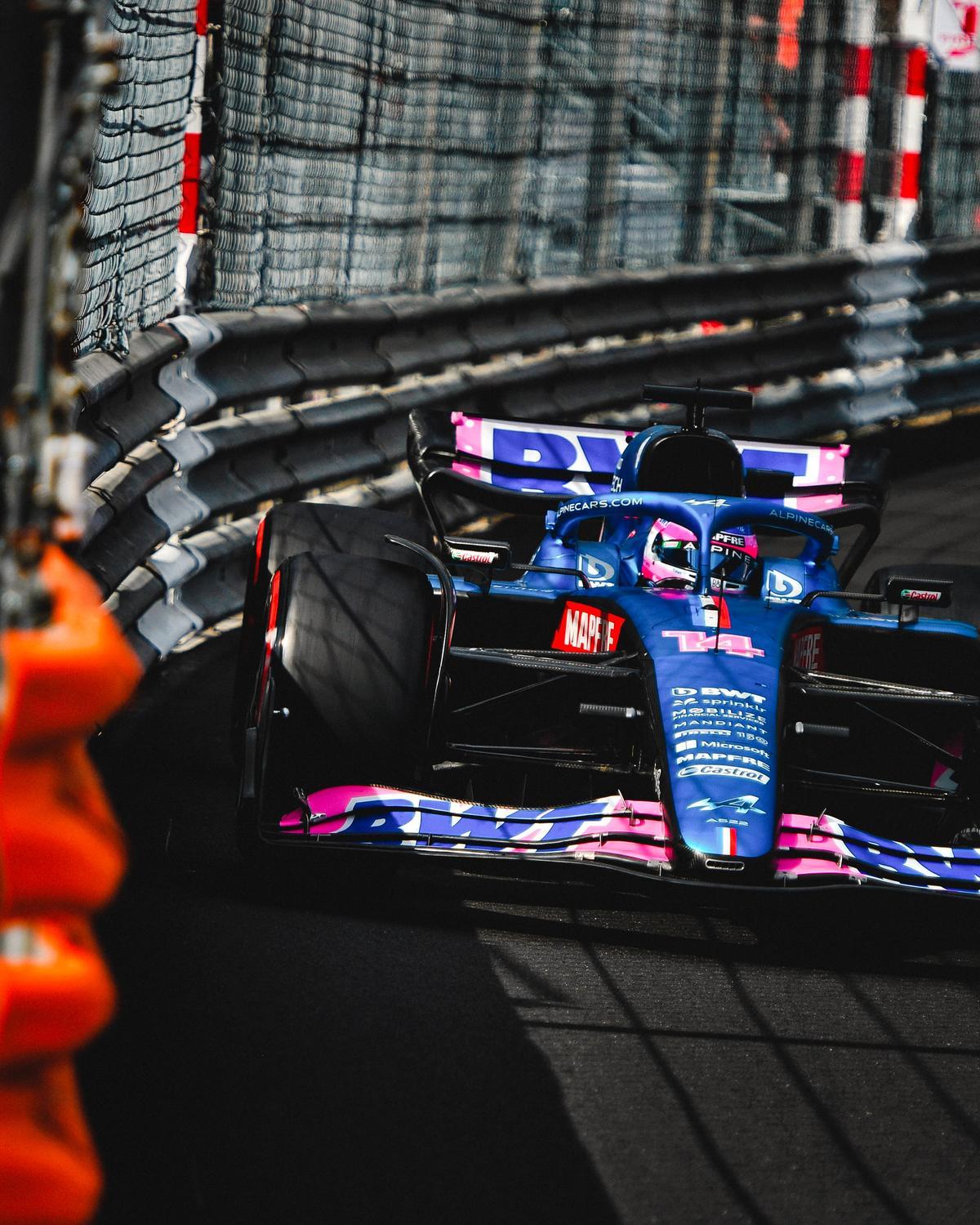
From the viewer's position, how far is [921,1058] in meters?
3.53

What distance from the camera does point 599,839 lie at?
3.87 metres

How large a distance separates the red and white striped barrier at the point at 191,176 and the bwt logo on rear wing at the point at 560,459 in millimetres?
1086

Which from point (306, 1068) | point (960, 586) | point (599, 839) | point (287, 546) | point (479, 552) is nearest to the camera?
point (306, 1068)

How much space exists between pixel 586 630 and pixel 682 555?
0.54 m

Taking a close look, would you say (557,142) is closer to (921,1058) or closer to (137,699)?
(137,699)

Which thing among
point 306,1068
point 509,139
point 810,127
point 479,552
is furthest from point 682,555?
point 810,127

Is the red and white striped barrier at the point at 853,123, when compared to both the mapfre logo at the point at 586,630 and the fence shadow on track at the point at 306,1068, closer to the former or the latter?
the mapfre logo at the point at 586,630

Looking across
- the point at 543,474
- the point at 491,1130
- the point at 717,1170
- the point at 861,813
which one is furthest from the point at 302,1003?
the point at 543,474

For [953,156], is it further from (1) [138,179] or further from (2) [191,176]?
(1) [138,179]

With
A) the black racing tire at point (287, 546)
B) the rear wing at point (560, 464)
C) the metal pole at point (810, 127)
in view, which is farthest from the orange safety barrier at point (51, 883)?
the metal pole at point (810, 127)

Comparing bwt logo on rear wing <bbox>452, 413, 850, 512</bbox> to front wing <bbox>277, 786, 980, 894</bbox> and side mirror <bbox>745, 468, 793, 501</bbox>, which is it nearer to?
side mirror <bbox>745, 468, 793, 501</bbox>

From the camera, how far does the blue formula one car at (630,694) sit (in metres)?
3.93

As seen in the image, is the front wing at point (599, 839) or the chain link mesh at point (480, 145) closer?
the front wing at point (599, 839)

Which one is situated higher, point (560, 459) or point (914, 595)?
point (560, 459)
